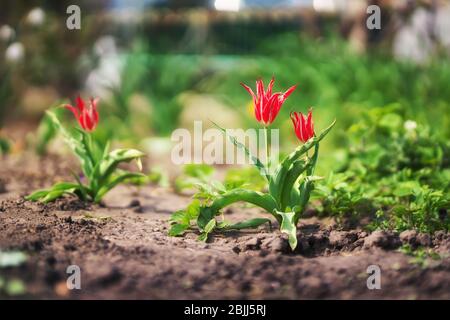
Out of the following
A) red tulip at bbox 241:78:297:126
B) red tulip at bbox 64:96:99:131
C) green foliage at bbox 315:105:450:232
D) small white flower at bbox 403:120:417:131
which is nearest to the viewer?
red tulip at bbox 241:78:297:126

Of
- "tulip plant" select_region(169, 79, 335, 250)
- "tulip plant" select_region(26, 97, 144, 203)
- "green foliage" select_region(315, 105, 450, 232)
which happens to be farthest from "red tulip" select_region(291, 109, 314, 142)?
"tulip plant" select_region(26, 97, 144, 203)

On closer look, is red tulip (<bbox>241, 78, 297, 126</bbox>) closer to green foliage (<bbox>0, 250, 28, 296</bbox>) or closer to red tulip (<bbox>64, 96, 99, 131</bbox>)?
red tulip (<bbox>64, 96, 99, 131</bbox>)

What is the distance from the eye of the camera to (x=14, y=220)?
11.3 feet

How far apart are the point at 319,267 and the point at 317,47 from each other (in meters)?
5.67

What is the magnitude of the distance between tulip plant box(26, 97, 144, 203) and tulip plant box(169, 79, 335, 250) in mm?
611

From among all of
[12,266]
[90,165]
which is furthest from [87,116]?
[12,266]

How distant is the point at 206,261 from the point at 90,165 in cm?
130

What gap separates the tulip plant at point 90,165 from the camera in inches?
154

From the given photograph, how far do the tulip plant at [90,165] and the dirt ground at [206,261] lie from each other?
0.22 metres

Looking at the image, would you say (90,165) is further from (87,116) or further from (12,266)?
(12,266)

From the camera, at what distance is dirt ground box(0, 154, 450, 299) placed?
8.96 feet
